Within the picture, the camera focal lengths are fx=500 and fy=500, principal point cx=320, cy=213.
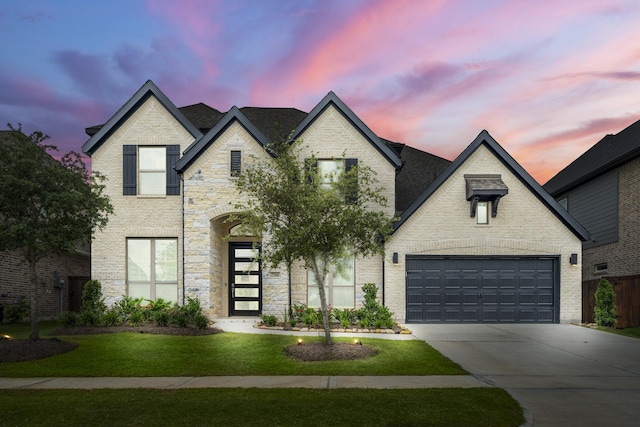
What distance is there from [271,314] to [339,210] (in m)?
7.36

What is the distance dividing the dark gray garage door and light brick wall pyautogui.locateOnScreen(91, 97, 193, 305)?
9.37 metres

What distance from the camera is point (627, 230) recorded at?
21.9 metres

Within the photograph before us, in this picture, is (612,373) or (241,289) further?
(241,289)

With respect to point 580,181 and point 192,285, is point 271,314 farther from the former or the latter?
point 580,181

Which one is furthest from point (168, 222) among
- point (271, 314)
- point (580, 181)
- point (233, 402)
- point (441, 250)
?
point (580, 181)

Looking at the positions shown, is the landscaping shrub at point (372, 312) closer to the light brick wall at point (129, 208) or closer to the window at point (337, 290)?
the window at point (337, 290)

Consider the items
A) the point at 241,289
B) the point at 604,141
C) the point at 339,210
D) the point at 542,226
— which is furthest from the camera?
the point at 604,141

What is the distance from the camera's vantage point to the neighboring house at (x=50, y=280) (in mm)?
21773

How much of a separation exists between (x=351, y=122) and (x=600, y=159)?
45.7ft

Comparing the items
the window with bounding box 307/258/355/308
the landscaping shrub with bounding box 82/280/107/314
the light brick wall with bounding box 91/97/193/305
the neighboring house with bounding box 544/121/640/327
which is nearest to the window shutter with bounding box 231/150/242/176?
the light brick wall with bounding box 91/97/193/305

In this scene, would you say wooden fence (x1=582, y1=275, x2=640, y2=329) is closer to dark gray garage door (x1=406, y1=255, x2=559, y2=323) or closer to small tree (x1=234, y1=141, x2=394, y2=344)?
dark gray garage door (x1=406, y1=255, x2=559, y2=323)

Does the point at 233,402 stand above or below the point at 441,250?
below

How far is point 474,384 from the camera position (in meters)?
9.39

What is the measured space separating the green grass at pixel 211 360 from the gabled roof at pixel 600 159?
47.1 ft
